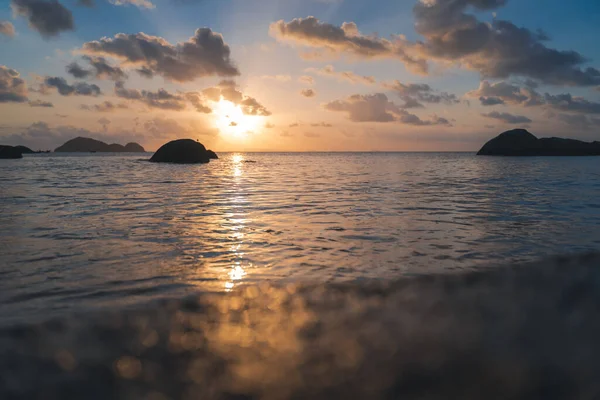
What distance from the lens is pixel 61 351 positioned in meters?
3.38

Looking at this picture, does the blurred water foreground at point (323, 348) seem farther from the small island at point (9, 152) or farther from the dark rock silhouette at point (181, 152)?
the small island at point (9, 152)

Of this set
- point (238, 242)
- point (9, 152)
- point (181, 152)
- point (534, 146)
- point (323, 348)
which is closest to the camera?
point (323, 348)

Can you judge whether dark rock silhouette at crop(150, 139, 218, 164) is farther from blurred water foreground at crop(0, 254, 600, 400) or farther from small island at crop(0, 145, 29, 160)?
blurred water foreground at crop(0, 254, 600, 400)

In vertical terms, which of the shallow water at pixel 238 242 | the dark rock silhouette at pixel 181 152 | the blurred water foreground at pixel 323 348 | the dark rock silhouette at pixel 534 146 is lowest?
the blurred water foreground at pixel 323 348

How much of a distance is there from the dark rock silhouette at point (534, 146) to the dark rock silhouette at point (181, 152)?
108883mm

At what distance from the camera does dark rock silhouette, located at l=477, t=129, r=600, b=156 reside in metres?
114

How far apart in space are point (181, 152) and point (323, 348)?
179 feet

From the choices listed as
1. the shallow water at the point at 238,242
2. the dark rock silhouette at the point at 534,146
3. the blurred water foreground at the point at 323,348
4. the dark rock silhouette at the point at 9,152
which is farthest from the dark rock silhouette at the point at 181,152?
the dark rock silhouette at the point at 534,146

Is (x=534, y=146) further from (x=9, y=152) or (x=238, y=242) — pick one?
(x=9, y=152)

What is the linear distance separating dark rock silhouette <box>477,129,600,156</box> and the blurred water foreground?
135 m

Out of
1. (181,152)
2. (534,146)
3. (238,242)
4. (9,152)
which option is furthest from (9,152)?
(534,146)

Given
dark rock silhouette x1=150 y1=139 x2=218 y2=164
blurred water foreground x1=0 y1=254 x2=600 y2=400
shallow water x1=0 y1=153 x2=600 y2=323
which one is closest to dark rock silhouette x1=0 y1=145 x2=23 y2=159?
dark rock silhouette x1=150 y1=139 x2=218 y2=164

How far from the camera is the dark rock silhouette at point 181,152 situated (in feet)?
178

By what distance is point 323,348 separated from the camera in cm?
341
